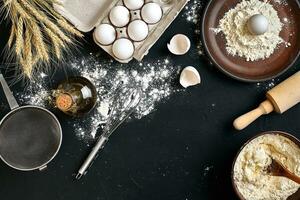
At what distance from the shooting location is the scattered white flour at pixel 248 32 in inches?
58.5

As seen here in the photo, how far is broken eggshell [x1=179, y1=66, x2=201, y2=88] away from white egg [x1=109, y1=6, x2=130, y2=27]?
215mm

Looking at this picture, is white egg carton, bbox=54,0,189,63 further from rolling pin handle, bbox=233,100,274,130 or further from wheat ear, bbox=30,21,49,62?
rolling pin handle, bbox=233,100,274,130

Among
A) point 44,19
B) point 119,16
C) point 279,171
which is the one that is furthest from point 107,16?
point 279,171

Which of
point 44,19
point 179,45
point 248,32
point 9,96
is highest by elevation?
point 248,32

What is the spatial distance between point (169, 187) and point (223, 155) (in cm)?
18

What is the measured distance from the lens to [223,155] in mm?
1519

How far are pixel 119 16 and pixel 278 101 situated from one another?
19.3 inches

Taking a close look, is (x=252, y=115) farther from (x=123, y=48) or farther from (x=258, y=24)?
(x=123, y=48)

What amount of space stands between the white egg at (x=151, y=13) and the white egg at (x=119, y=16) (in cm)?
5

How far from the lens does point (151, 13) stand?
4.67 feet

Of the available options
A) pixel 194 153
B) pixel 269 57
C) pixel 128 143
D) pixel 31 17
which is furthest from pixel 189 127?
pixel 31 17

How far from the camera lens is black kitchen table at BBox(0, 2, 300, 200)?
1.51m

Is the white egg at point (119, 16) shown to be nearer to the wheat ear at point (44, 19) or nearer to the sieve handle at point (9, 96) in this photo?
the wheat ear at point (44, 19)

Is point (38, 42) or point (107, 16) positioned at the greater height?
point (107, 16)
